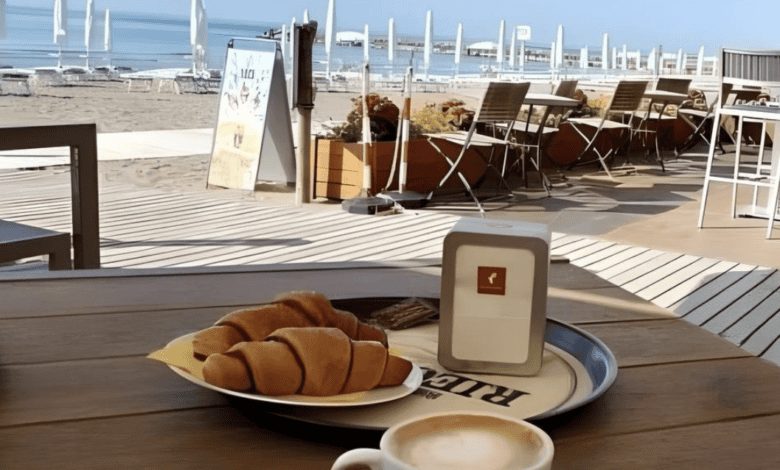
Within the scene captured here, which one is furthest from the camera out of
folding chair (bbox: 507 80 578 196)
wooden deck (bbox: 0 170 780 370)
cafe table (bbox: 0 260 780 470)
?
folding chair (bbox: 507 80 578 196)

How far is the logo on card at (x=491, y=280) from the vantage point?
78cm

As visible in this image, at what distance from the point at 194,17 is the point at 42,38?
2851 cm

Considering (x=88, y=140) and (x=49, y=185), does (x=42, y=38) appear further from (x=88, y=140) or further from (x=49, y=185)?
(x=88, y=140)

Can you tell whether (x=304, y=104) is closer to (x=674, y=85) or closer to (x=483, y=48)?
(x=674, y=85)

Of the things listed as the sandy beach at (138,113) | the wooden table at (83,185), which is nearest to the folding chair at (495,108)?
the sandy beach at (138,113)

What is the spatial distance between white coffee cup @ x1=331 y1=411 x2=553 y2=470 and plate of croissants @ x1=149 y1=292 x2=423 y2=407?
185mm

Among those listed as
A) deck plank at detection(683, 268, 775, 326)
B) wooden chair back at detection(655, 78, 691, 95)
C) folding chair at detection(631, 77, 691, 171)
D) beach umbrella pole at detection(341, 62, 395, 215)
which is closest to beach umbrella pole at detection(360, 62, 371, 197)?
beach umbrella pole at detection(341, 62, 395, 215)

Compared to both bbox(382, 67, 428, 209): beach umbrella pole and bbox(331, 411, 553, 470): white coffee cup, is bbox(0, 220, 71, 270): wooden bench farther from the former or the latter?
bbox(382, 67, 428, 209): beach umbrella pole

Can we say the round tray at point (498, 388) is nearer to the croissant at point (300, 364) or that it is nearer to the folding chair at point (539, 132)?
the croissant at point (300, 364)

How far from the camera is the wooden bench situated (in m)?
2.23

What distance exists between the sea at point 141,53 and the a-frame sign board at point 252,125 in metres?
0.34

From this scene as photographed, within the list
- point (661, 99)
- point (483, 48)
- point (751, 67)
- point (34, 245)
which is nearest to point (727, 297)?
point (751, 67)

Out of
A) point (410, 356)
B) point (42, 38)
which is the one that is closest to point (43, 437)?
point (410, 356)

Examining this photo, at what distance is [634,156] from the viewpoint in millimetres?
9055
